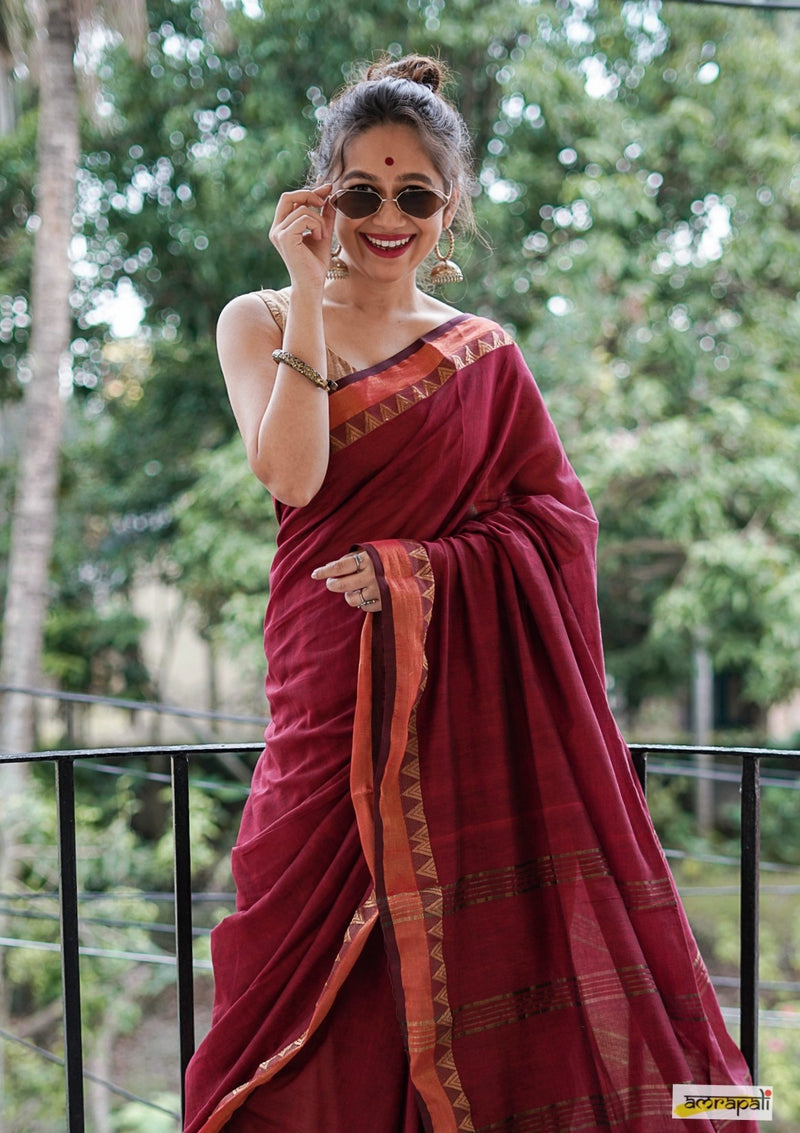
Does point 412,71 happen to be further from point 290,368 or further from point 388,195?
point 290,368

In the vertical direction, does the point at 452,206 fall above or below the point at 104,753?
above

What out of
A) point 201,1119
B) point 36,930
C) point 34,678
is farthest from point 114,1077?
point 201,1119

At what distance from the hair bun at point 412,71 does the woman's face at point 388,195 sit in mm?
119

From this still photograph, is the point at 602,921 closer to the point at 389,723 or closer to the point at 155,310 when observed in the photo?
the point at 389,723

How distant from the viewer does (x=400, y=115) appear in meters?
1.20

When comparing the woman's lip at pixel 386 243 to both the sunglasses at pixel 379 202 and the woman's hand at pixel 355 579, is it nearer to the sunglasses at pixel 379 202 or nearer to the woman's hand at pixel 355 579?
the sunglasses at pixel 379 202

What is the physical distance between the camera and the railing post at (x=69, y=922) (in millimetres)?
1244

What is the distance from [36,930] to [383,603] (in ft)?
16.8

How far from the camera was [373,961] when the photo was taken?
3.70ft

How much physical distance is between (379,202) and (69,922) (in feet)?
2.95

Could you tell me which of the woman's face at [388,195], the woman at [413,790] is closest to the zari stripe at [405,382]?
the woman at [413,790]

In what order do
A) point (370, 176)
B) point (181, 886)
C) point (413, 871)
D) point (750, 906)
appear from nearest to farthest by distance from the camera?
point (413, 871)
point (370, 176)
point (181, 886)
point (750, 906)

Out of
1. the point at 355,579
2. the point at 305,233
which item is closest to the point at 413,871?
the point at 355,579

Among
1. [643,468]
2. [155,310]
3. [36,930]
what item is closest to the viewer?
[643,468]
